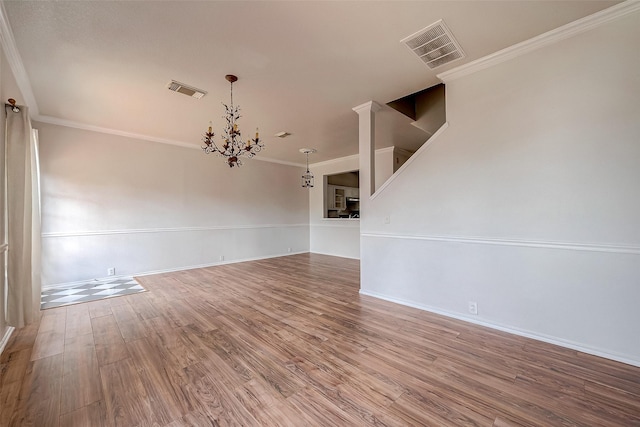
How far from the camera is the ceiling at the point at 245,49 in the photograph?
6.64 ft

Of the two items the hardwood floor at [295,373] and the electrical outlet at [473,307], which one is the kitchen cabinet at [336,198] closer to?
the hardwood floor at [295,373]

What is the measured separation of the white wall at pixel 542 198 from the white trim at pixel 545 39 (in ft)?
0.18

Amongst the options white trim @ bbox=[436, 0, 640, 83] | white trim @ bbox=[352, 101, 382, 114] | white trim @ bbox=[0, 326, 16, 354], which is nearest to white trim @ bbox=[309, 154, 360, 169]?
white trim @ bbox=[352, 101, 382, 114]

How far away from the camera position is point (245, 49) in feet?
8.14

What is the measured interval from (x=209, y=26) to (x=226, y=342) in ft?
9.42

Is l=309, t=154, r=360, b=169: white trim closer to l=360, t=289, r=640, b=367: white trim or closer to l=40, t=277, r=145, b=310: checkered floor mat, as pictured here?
l=360, t=289, r=640, b=367: white trim

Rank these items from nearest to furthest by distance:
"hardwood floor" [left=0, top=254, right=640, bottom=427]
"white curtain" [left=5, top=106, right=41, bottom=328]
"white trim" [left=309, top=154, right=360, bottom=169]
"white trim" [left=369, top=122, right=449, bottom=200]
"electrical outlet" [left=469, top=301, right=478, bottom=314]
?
"hardwood floor" [left=0, top=254, right=640, bottom=427] → "white curtain" [left=5, top=106, right=41, bottom=328] → "electrical outlet" [left=469, top=301, right=478, bottom=314] → "white trim" [left=369, top=122, right=449, bottom=200] → "white trim" [left=309, top=154, right=360, bottom=169]

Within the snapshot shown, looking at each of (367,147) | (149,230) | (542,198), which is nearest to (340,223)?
(367,147)

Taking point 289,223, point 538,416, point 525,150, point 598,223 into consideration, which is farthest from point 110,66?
point 289,223

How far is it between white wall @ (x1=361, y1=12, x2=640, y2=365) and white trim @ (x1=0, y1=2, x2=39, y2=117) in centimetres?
406

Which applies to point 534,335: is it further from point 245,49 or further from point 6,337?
point 6,337

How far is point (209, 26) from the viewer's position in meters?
2.18

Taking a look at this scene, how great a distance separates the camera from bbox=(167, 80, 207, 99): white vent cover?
311 centimetres

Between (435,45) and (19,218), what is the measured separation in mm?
4557
